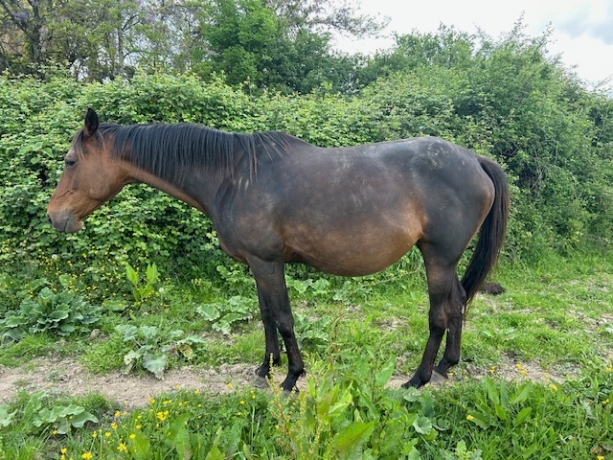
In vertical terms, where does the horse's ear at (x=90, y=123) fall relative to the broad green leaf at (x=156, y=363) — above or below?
above

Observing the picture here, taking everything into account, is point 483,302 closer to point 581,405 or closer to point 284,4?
point 581,405

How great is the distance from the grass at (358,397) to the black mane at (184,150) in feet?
4.41

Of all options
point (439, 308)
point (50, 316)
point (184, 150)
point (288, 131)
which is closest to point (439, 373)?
point (439, 308)

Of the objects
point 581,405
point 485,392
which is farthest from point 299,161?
point 581,405

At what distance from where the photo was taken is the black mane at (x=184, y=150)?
276 centimetres

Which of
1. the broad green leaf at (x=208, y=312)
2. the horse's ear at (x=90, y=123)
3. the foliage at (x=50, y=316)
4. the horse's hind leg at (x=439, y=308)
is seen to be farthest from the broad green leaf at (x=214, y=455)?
the foliage at (x=50, y=316)

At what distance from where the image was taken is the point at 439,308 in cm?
284

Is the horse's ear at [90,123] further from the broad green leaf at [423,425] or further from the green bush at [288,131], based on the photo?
the broad green leaf at [423,425]

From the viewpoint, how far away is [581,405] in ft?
7.79

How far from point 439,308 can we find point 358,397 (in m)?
1.09

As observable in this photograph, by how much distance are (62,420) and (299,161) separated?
2283 mm

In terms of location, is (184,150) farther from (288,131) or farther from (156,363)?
(288,131)

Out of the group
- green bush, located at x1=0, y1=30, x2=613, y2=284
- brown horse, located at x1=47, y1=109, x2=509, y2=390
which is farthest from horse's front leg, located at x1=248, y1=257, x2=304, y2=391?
green bush, located at x1=0, y1=30, x2=613, y2=284

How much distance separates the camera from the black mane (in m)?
2.76
